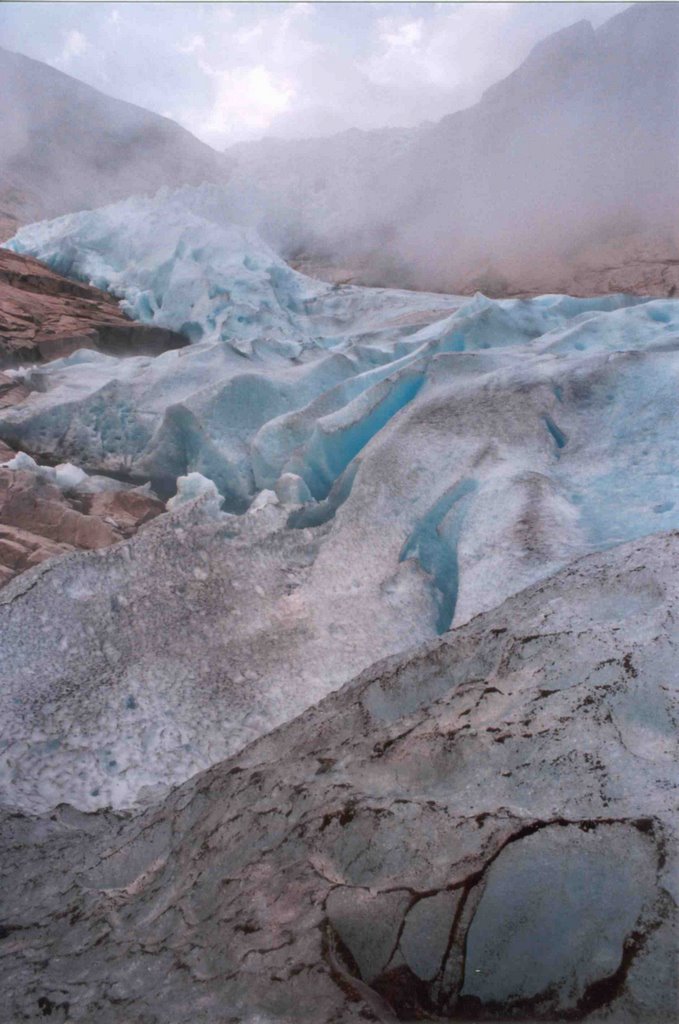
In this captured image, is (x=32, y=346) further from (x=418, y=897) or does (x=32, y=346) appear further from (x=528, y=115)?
(x=528, y=115)

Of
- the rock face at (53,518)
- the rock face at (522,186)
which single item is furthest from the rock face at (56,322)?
the rock face at (522,186)

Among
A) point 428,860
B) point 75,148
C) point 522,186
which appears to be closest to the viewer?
point 428,860

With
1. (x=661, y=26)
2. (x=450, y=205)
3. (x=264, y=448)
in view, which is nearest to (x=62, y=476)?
(x=264, y=448)

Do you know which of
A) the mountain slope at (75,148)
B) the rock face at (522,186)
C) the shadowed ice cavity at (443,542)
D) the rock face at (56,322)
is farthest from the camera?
the mountain slope at (75,148)

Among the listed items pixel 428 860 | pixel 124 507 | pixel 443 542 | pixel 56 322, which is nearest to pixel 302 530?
pixel 443 542

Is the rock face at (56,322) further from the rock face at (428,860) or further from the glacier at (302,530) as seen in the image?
the rock face at (428,860)

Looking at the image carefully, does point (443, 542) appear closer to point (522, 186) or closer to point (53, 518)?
point (53, 518)
